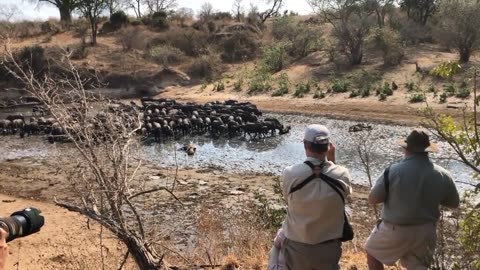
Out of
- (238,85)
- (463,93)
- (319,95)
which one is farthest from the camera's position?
(238,85)

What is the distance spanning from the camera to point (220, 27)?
→ 4881cm

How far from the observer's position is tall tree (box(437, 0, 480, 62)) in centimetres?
2941

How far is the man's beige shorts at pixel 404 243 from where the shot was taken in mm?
4539

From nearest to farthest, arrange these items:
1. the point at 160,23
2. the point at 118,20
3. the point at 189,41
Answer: the point at 189,41, the point at 160,23, the point at 118,20

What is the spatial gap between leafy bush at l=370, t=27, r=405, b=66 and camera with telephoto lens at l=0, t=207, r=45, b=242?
29.8 metres

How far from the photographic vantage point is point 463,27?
98.7 ft

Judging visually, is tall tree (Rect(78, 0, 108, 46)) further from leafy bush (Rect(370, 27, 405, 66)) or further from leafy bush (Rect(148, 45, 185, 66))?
leafy bush (Rect(370, 27, 405, 66))

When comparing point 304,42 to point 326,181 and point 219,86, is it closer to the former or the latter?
point 219,86

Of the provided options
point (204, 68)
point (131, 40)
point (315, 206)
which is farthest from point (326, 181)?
point (131, 40)

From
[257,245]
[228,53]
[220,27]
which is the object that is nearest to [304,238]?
[257,245]

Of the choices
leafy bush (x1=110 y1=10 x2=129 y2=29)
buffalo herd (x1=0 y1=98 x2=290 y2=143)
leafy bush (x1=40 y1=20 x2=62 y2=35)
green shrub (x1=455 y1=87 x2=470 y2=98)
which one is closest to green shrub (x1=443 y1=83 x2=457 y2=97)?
green shrub (x1=455 y1=87 x2=470 y2=98)

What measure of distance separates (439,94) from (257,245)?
20196mm

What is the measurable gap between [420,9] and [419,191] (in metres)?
41.8

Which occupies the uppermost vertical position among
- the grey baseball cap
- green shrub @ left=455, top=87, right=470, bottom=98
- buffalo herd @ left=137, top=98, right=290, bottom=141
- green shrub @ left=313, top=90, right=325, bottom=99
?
the grey baseball cap
